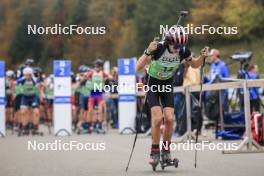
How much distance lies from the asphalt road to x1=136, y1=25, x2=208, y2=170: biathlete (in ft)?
1.18

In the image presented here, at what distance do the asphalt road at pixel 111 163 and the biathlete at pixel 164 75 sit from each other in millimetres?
361

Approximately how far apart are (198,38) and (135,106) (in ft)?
160

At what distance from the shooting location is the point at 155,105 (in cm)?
1131

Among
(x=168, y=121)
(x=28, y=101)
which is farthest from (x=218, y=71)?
(x=168, y=121)

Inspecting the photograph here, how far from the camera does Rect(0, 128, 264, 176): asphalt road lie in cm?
1068

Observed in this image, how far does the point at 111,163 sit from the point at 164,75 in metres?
1.99

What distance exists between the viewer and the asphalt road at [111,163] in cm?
1068

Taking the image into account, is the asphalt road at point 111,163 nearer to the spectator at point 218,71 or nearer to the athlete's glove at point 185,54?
the athlete's glove at point 185,54

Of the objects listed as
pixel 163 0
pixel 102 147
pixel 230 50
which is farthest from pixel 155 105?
pixel 163 0

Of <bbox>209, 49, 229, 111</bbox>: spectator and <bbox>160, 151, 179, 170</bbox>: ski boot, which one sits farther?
<bbox>209, 49, 229, 111</bbox>: spectator

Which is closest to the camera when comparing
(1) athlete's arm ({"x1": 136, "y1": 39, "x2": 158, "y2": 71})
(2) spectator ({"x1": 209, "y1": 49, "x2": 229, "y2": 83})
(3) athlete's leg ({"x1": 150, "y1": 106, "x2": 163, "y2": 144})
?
(1) athlete's arm ({"x1": 136, "y1": 39, "x2": 158, "y2": 71})

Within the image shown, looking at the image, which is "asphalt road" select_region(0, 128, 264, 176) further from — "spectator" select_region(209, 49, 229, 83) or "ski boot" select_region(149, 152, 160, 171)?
"spectator" select_region(209, 49, 229, 83)

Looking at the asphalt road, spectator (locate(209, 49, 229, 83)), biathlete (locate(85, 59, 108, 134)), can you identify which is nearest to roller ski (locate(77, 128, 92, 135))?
biathlete (locate(85, 59, 108, 134))

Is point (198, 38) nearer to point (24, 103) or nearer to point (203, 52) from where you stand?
point (24, 103)
